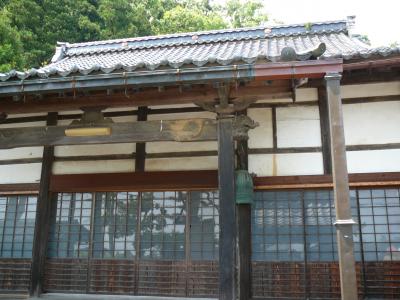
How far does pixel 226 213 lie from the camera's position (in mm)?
6188

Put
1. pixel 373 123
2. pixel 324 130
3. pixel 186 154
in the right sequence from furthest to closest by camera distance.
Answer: pixel 186 154, pixel 324 130, pixel 373 123

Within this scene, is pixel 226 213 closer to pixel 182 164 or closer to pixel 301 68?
pixel 301 68

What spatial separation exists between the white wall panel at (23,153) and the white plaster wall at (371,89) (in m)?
6.97

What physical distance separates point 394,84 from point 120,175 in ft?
19.9

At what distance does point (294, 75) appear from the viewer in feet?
18.8

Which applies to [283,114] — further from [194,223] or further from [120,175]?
[120,175]

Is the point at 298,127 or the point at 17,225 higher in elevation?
the point at 298,127

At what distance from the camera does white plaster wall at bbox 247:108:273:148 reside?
8.46 meters

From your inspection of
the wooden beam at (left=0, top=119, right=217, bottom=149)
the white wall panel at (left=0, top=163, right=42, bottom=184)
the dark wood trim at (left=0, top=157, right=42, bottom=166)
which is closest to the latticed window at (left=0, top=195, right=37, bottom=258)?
the white wall panel at (left=0, top=163, right=42, bottom=184)

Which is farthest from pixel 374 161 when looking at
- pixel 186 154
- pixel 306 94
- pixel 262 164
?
pixel 186 154

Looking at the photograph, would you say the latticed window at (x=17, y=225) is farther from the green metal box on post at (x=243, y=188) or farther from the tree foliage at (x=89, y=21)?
the tree foliage at (x=89, y=21)

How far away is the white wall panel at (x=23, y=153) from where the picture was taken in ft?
30.8

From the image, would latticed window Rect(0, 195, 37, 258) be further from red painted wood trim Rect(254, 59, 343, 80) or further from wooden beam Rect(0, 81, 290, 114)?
red painted wood trim Rect(254, 59, 343, 80)

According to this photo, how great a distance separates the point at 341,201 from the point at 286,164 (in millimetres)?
2927
